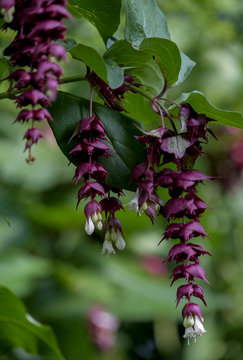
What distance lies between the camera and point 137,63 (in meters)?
0.97

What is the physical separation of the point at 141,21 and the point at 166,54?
0.07 m

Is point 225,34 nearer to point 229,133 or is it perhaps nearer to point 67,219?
point 229,133

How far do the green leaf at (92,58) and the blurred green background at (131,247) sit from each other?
1600 mm

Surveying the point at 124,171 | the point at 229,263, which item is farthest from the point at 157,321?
the point at 124,171

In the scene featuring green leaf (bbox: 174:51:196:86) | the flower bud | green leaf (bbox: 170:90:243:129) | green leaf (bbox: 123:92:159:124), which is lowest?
the flower bud

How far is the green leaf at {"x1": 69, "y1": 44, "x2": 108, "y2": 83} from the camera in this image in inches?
33.8

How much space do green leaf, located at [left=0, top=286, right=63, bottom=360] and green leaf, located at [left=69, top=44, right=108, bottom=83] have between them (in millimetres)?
471

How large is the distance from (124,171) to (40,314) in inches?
71.6

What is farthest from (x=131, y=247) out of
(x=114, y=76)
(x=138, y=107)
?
(x=114, y=76)

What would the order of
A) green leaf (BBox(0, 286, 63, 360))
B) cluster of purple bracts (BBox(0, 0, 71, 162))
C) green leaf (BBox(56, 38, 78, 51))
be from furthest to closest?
green leaf (BBox(0, 286, 63, 360)) → green leaf (BBox(56, 38, 78, 51)) → cluster of purple bracts (BBox(0, 0, 71, 162))

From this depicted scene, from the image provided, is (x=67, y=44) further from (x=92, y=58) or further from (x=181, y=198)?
(x=181, y=198)

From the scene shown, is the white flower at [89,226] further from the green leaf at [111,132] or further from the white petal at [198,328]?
the white petal at [198,328]

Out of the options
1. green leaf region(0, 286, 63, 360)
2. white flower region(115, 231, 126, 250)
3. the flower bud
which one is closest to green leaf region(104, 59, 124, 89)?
white flower region(115, 231, 126, 250)

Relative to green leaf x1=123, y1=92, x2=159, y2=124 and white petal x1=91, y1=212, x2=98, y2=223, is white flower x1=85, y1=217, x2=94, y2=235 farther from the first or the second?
green leaf x1=123, y1=92, x2=159, y2=124
